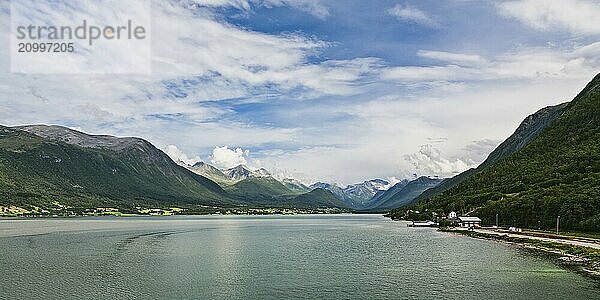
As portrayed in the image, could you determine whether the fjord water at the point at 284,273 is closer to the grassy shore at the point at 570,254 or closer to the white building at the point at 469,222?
the grassy shore at the point at 570,254

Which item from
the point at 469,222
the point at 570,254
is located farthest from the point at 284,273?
Answer: the point at 469,222

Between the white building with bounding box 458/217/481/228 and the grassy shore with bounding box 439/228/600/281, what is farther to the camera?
the white building with bounding box 458/217/481/228

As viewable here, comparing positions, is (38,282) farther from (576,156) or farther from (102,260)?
(576,156)

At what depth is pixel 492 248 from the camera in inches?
4360

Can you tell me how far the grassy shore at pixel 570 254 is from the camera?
74.7 metres

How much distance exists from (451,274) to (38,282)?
56861 millimetres

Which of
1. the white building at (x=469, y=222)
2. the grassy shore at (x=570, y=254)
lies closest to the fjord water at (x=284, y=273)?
the grassy shore at (x=570, y=254)

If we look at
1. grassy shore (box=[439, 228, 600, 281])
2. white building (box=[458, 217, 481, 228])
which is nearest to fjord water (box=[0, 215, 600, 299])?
grassy shore (box=[439, 228, 600, 281])

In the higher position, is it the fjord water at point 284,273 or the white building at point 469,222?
the fjord water at point 284,273

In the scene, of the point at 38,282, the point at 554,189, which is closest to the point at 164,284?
the point at 38,282

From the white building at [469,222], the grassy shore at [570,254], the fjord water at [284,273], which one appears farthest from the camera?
the white building at [469,222]

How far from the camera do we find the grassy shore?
74.7 meters

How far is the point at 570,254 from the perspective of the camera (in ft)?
297

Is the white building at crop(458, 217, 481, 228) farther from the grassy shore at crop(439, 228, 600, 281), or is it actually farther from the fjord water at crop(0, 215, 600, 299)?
the fjord water at crop(0, 215, 600, 299)
